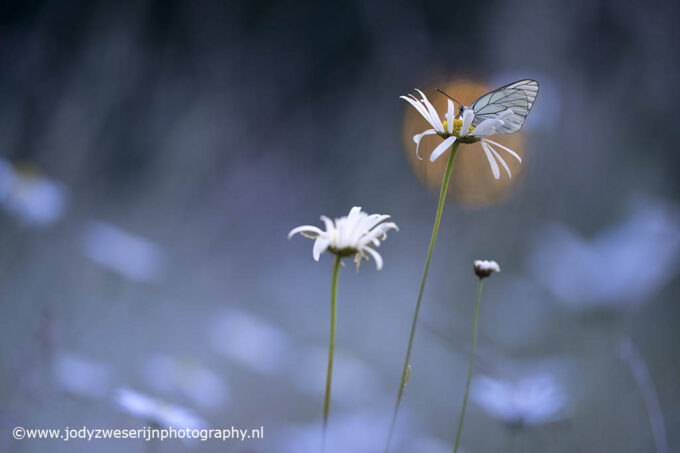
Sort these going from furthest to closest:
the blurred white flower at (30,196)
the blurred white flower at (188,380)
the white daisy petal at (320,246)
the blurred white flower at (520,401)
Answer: the blurred white flower at (30,196), the blurred white flower at (188,380), the blurred white flower at (520,401), the white daisy petal at (320,246)

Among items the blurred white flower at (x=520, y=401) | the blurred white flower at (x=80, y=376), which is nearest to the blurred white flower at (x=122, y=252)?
the blurred white flower at (x=80, y=376)

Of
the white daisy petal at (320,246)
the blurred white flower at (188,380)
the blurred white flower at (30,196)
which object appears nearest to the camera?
the white daisy petal at (320,246)

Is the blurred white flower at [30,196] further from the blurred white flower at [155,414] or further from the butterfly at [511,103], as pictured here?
the butterfly at [511,103]

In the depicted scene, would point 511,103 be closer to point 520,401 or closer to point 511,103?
point 511,103

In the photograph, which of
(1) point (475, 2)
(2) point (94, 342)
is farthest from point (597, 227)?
(2) point (94, 342)

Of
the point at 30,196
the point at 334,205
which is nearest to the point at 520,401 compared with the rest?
the point at 334,205

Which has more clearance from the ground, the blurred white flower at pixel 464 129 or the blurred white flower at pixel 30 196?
the blurred white flower at pixel 30 196
